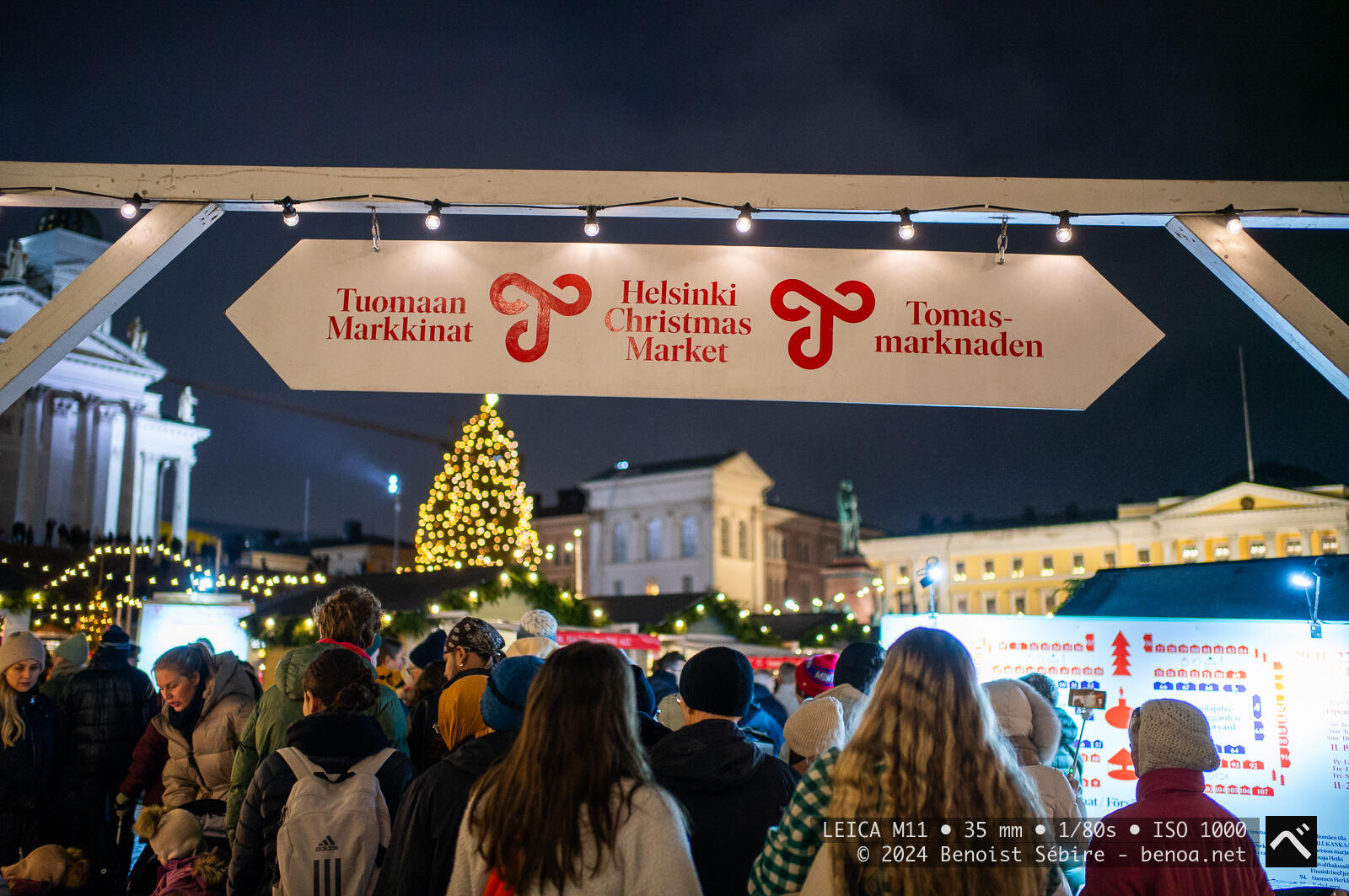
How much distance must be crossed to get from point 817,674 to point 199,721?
3.04 m

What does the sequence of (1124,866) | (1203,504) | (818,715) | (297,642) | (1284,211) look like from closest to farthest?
(1124,866) < (818,715) < (1284,211) < (297,642) < (1203,504)

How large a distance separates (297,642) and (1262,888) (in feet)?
48.2

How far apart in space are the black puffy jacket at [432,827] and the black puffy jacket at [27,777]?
3432 mm

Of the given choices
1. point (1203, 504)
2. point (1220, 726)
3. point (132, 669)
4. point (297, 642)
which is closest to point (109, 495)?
point (297, 642)

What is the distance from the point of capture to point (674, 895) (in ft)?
7.27

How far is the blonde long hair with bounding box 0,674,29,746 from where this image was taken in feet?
16.8

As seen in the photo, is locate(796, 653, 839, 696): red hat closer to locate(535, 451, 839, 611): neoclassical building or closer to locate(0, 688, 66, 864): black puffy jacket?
locate(0, 688, 66, 864): black puffy jacket

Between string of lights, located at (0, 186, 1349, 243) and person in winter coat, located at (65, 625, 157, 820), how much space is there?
2595 mm

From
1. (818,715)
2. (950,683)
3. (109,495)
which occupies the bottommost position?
(818,715)

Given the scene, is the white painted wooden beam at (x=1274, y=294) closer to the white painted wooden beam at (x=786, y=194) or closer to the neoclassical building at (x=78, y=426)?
the white painted wooden beam at (x=786, y=194)

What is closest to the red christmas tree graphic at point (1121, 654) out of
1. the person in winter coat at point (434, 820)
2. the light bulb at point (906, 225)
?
the light bulb at point (906, 225)

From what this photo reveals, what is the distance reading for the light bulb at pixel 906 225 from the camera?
4242 mm

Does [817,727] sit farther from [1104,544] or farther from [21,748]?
[1104,544]

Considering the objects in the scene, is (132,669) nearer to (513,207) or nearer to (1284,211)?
(513,207)
